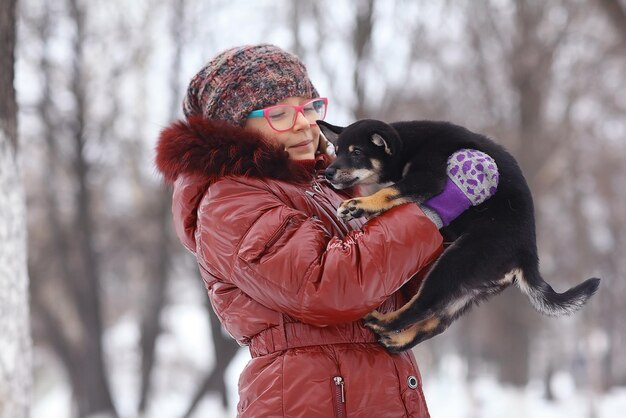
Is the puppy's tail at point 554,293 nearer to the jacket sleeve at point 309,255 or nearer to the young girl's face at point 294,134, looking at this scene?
the jacket sleeve at point 309,255

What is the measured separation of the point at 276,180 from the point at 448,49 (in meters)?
14.1

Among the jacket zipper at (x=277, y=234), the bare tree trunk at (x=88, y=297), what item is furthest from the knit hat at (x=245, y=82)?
the bare tree trunk at (x=88, y=297)

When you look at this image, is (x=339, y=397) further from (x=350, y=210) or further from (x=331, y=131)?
(x=331, y=131)

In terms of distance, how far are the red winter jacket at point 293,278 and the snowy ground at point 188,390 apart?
46.8 ft

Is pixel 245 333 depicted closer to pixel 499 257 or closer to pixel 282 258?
pixel 282 258

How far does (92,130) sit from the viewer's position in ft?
50.8

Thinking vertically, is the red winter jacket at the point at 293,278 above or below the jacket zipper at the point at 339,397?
above

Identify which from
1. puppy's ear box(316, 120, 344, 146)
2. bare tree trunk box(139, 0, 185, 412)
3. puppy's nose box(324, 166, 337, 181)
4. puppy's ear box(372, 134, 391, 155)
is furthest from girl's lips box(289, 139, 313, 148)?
bare tree trunk box(139, 0, 185, 412)

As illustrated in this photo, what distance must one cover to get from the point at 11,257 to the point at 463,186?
9.39ft

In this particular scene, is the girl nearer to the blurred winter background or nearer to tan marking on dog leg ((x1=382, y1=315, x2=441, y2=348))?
tan marking on dog leg ((x1=382, y1=315, x2=441, y2=348))

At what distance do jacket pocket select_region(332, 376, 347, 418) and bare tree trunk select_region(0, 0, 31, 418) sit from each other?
104 inches

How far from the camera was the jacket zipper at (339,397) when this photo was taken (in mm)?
2158

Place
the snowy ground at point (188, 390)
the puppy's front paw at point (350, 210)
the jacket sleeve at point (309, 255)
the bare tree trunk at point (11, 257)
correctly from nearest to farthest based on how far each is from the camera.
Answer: the jacket sleeve at point (309, 255), the puppy's front paw at point (350, 210), the bare tree trunk at point (11, 257), the snowy ground at point (188, 390)

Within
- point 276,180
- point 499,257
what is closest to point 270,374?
point 276,180
